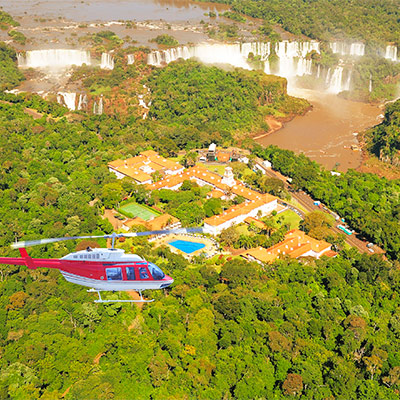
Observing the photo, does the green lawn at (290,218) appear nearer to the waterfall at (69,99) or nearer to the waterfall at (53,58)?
the waterfall at (69,99)

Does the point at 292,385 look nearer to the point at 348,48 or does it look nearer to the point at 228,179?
the point at 228,179

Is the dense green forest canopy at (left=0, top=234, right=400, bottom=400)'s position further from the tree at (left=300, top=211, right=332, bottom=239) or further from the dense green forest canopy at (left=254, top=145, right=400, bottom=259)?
the dense green forest canopy at (left=254, top=145, right=400, bottom=259)

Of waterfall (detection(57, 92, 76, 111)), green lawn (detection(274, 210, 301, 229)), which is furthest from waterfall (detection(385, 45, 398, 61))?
green lawn (detection(274, 210, 301, 229))

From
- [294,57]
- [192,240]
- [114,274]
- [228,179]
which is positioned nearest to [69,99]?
[228,179]

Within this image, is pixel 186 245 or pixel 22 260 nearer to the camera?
pixel 22 260

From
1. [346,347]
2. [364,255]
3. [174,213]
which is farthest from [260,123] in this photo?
[346,347]

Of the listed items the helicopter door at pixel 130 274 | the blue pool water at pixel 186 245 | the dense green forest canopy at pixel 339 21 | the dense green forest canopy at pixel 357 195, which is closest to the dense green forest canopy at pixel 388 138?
the dense green forest canopy at pixel 357 195
